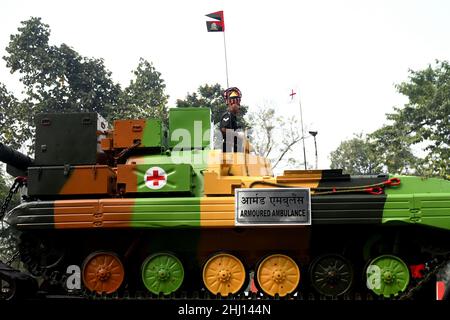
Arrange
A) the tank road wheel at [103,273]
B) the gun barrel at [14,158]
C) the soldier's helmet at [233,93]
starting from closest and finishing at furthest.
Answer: the tank road wheel at [103,273] → the gun barrel at [14,158] → the soldier's helmet at [233,93]

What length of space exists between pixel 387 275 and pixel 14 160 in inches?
311

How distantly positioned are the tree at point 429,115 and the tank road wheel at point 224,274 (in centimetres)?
2484

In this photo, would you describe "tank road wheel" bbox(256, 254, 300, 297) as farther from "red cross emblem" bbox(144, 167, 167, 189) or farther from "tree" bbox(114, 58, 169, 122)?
"tree" bbox(114, 58, 169, 122)

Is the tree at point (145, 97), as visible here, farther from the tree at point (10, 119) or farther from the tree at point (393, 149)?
the tree at point (393, 149)

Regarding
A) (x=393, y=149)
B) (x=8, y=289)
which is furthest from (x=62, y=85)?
(x=8, y=289)

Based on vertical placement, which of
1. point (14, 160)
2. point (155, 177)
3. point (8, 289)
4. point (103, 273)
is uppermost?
point (14, 160)

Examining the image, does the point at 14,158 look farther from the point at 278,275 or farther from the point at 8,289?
the point at 278,275

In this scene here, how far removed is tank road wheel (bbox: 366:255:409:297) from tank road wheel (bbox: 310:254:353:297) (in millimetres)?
393

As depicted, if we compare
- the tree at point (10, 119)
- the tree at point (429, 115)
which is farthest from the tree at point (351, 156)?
the tree at point (10, 119)

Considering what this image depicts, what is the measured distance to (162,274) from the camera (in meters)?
11.2

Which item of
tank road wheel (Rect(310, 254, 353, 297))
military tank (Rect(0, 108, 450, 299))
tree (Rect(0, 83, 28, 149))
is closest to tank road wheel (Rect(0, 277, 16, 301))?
military tank (Rect(0, 108, 450, 299))

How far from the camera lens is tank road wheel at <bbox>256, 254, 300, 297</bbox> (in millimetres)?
10961

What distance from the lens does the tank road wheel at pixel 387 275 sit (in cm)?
1071

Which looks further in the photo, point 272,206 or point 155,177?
point 155,177
